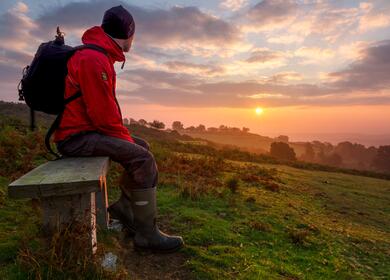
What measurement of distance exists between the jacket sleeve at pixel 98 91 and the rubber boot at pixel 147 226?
110 centimetres

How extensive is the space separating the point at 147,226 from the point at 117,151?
47.8 inches

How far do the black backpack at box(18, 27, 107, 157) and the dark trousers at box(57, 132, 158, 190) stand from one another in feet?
1.18

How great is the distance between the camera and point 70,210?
13.8ft

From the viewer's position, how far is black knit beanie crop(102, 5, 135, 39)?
520 cm

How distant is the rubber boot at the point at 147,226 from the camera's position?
5168 mm

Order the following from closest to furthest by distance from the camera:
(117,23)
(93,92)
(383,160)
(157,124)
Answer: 1. (93,92)
2. (117,23)
3. (157,124)
4. (383,160)

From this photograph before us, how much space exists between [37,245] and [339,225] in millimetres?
7944

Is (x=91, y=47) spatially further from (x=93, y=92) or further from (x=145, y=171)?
(x=145, y=171)

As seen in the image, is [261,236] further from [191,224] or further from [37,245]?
[37,245]

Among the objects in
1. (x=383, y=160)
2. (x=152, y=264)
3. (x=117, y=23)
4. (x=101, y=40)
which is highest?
(x=117, y=23)

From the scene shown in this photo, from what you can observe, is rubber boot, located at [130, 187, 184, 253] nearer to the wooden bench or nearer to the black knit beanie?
the wooden bench

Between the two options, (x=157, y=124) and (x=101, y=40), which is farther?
(x=157, y=124)

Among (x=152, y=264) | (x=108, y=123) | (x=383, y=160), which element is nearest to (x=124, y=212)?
(x=152, y=264)

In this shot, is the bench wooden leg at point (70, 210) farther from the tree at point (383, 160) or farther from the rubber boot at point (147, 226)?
the tree at point (383, 160)
